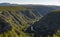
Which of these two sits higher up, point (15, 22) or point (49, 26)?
point (49, 26)

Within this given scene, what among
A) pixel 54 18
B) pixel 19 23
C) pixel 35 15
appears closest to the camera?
pixel 54 18

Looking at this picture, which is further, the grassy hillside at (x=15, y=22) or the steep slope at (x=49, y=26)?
the steep slope at (x=49, y=26)

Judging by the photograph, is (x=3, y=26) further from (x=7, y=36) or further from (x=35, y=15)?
(x=35, y=15)

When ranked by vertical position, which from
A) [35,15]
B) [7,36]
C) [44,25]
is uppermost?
[7,36]

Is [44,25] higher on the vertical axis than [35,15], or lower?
higher

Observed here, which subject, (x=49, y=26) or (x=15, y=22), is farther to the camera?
(x=15, y=22)

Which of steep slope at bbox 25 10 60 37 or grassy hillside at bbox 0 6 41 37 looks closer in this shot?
grassy hillside at bbox 0 6 41 37

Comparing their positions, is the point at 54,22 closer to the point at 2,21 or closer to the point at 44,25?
the point at 44,25

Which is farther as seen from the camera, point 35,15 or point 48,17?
point 35,15

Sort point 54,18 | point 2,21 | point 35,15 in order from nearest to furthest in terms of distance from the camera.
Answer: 1. point 2,21
2. point 54,18
3. point 35,15

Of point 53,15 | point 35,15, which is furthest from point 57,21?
point 35,15
